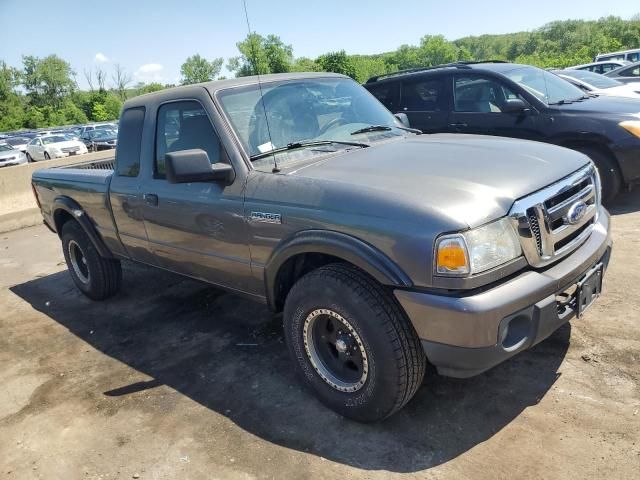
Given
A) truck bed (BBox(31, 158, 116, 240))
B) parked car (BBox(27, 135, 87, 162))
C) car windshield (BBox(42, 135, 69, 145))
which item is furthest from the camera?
car windshield (BBox(42, 135, 69, 145))

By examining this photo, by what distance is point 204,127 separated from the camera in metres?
3.51

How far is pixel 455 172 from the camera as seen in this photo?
272cm

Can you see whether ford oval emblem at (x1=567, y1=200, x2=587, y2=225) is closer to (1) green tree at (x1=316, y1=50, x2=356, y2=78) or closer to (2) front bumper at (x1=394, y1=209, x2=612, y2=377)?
(2) front bumper at (x1=394, y1=209, x2=612, y2=377)

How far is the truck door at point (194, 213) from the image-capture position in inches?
130

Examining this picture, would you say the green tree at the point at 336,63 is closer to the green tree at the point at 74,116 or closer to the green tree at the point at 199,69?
the green tree at the point at 199,69

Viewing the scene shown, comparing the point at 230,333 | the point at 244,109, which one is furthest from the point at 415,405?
the point at 244,109

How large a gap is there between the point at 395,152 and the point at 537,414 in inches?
66.2

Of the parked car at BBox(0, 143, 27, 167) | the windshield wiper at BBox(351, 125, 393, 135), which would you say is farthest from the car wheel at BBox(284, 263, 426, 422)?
the parked car at BBox(0, 143, 27, 167)

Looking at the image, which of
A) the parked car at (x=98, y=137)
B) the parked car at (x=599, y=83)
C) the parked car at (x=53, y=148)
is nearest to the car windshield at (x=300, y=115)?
the parked car at (x=599, y=83)

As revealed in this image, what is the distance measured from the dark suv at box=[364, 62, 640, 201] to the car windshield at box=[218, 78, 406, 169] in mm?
3170

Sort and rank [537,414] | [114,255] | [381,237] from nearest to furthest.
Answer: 1. [381,237]
2. [537,414]
3. [114,255]

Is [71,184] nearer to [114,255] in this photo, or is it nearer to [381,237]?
[114,255]

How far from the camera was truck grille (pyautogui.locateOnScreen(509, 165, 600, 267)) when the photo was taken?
8.10 ft

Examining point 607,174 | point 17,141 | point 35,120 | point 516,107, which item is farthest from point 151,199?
point 35,120
